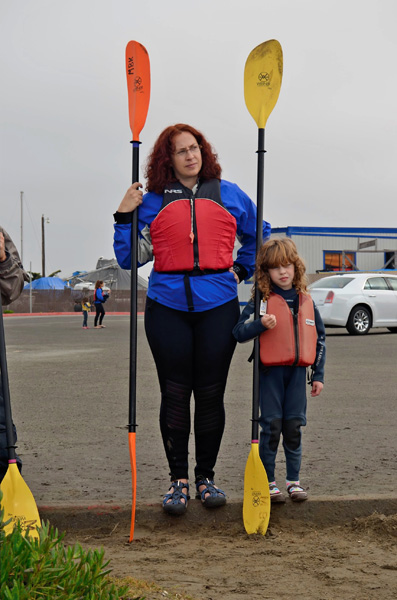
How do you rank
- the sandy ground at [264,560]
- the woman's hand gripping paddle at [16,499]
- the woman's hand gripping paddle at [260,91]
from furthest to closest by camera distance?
the woman's hand gripping paddle at [260,91] → the woman's hand gripping paddle at [16,499] → the sandy ground at [264,560]

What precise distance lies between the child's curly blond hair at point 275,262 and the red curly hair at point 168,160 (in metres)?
0.49

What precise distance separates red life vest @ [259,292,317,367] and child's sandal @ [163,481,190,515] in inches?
32.0

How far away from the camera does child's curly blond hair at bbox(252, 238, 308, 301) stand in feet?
13.9

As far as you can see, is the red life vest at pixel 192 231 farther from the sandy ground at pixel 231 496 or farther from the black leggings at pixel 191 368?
the sandy ground at pixel 231 496

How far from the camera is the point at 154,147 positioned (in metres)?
4.32

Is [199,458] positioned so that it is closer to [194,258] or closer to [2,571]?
[194,258]

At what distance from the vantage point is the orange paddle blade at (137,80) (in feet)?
14.6

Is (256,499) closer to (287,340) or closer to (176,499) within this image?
(176,499)

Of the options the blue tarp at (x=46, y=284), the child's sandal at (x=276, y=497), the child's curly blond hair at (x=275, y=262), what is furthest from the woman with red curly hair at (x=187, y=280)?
the blue tarp at (x=46, y=284)

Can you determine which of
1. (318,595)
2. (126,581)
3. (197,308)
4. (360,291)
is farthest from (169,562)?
(360,291)

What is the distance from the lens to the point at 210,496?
4113mm

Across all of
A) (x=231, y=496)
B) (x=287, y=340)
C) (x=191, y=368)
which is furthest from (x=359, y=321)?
(x=191, y=368)

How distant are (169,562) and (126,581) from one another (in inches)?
17.8

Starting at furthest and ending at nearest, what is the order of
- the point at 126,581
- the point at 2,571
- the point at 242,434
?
the point at 242,434 < the point at 126,581 < the point at 2,571
